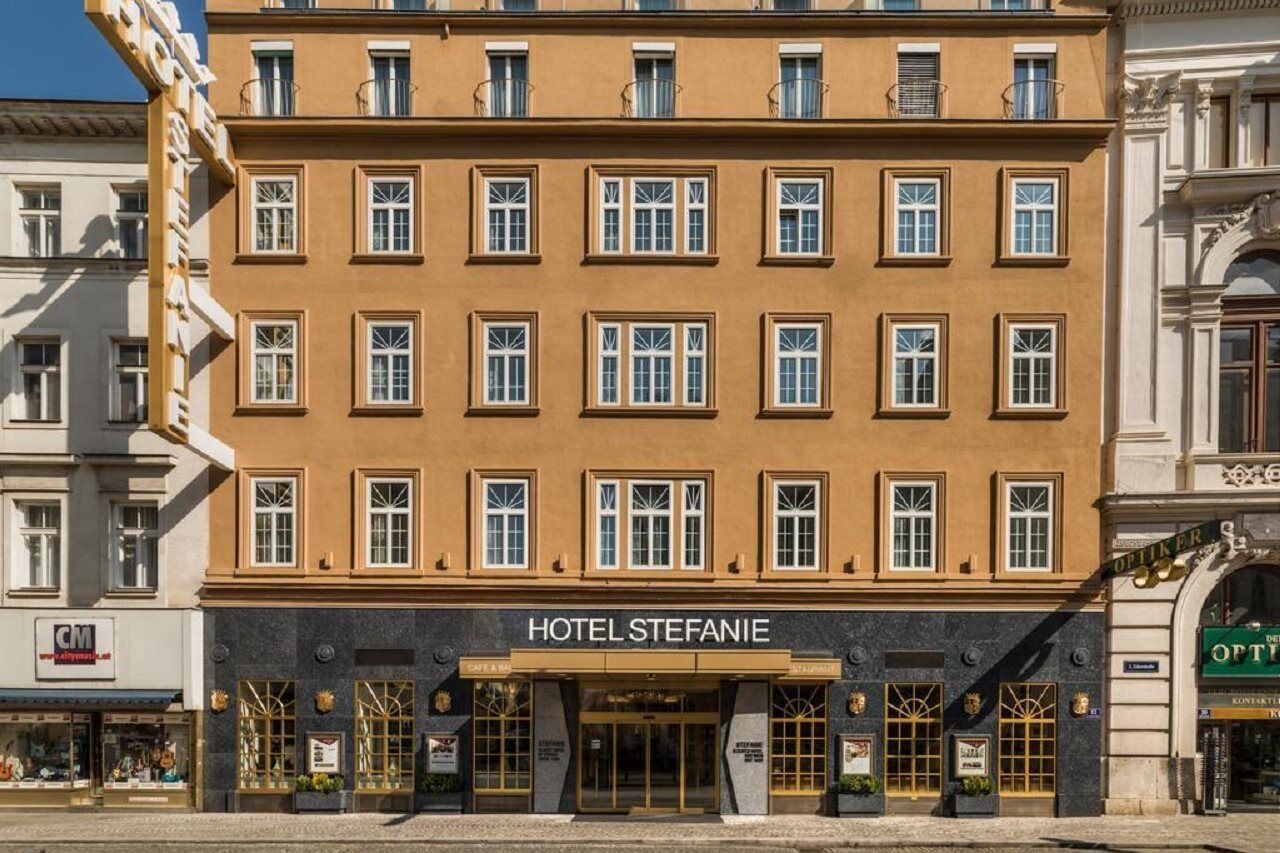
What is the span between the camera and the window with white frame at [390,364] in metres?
20.8

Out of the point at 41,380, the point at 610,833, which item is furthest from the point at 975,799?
the point at 41,380

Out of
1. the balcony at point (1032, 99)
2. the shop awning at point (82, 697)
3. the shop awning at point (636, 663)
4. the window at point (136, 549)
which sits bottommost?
the shop awning at point (82, 697)

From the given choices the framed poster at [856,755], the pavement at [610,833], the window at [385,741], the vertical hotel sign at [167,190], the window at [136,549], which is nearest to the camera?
the vertical hotel sign at [167,190]

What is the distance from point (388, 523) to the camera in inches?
816

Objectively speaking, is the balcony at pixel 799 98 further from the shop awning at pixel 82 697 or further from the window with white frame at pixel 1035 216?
the shop awning at pixel 82 697

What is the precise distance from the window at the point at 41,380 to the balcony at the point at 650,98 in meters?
15.0

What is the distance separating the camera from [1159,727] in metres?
20.0

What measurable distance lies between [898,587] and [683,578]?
505cm

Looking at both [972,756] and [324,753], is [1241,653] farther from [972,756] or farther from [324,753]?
[324,753]

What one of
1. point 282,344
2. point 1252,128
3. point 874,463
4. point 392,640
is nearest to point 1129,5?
point 1252,128

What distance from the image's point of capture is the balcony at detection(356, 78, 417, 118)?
2098 cm

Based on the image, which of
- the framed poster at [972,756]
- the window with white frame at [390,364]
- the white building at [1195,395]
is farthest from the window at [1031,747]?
the window with white frame at [390,364]

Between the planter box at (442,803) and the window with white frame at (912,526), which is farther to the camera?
the window with white frame at (912,526)

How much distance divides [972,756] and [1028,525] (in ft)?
18.3
